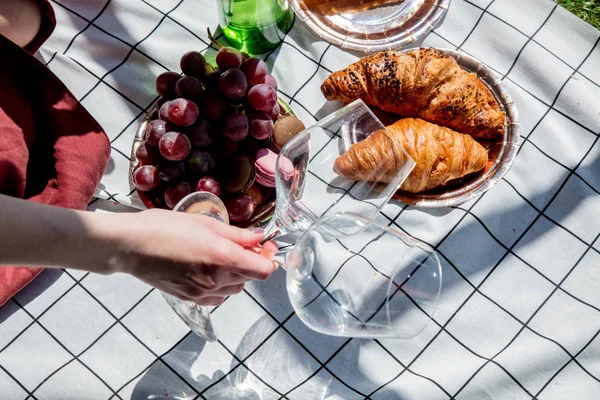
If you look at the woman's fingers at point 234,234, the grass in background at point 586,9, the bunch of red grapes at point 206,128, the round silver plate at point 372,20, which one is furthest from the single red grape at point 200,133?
the grass in background at point 586,9

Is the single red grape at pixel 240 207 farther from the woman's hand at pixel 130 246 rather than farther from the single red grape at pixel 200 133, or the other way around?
the woman's hand at pixel 130 246

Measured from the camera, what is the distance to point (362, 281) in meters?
0.65

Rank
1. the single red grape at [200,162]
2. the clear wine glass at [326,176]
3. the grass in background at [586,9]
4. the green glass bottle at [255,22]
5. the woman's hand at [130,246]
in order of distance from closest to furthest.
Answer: the woman's hand at [130,246] → the clear wine glass at [326,176] → the single red grape at [200,162] → the green glass bottle at [255,22] → the grass in background at [586,9]

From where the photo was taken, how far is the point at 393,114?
36.9 inches

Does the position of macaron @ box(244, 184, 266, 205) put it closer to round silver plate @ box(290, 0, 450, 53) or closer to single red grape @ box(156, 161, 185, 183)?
single red grape @ box(156, 161, 185, 183)

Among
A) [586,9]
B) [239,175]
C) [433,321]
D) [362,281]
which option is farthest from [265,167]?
[586,9]

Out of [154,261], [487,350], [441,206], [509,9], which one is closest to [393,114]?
[441,206]

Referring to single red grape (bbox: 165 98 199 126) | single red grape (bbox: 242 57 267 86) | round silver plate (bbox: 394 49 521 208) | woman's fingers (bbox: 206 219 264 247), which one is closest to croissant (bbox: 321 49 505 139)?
round silver plate (bbox: 394 49 521 208)

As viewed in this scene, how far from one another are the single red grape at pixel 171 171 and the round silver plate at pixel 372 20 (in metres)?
0.37

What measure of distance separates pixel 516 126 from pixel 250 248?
20.3 inches

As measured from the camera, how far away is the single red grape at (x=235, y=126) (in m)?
0.78

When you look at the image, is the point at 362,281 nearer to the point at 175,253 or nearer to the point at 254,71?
the point at 175,253

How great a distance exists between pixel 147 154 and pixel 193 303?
0.25 meters

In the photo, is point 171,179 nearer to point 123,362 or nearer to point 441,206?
point 123,362
